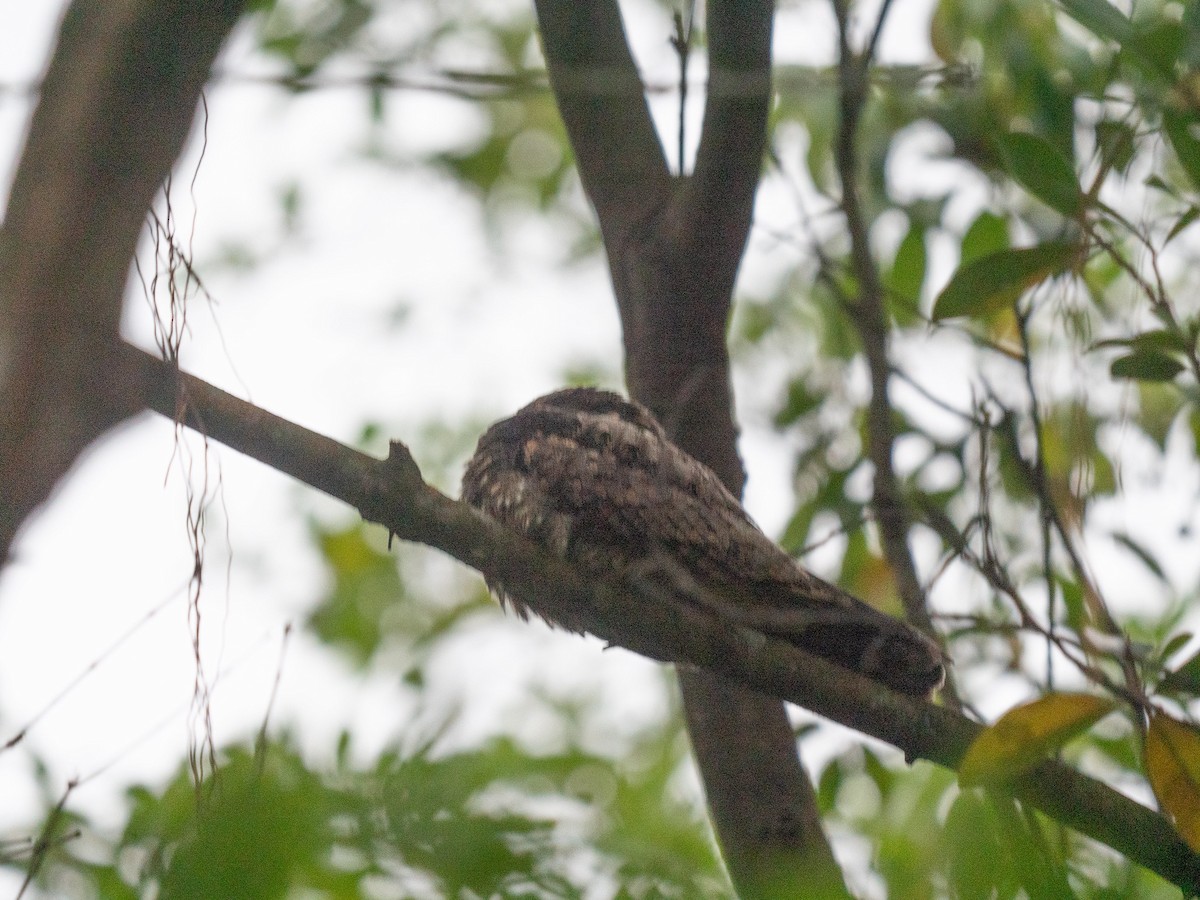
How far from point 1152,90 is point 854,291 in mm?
1693

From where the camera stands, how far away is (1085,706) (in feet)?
5.71

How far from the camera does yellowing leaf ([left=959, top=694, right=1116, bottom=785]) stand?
5.61 feet

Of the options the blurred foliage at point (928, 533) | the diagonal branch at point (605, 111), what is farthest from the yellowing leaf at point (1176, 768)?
the diagonal branch at point (605, 111)

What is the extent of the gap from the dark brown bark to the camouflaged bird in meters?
0.38

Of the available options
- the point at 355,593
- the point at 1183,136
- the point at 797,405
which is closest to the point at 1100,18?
the point at 1183,136

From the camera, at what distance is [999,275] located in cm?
218

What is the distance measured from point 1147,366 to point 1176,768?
0.81 metres

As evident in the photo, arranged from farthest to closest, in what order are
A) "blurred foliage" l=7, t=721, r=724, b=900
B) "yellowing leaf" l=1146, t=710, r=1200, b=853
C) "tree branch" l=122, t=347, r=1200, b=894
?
"yellowing leaf" l=1146, t=710, r=1200, b=853 < "tree branch" l=122, t=347, r=1200, b=894 < "blurred foliage" l=7, t=721, r=724, b=900

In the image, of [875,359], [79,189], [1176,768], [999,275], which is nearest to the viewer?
[79,189]

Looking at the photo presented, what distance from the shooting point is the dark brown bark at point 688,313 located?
7.68ft

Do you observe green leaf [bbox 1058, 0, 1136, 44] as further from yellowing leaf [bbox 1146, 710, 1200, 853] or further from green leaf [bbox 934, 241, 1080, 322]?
yellowing leaf [bbox 1146, 710, 1200, 853]

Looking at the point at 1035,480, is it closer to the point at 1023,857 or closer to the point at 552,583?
the point at 1023,857

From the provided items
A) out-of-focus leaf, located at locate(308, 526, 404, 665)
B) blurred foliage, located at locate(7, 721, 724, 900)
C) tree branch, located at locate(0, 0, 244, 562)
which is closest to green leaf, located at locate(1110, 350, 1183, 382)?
blurred foliage, located at locate(7, 721, 724, 900)

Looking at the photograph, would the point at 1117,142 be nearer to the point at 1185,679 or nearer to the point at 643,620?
the point at 1185,679
